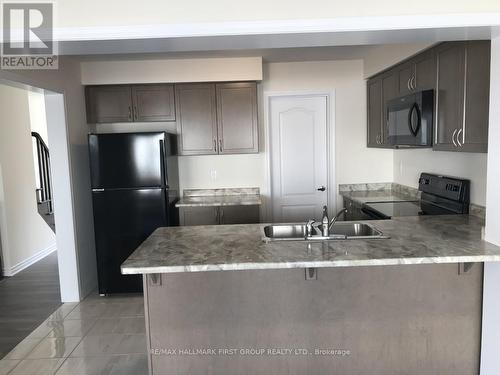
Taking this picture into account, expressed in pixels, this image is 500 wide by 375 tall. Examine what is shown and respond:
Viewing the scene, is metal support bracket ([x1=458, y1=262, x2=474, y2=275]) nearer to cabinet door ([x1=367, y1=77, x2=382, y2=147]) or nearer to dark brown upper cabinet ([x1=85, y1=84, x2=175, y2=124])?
cabinet door ([x1=367, y1=77, x2=382, y2=147])

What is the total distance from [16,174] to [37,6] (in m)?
3.86

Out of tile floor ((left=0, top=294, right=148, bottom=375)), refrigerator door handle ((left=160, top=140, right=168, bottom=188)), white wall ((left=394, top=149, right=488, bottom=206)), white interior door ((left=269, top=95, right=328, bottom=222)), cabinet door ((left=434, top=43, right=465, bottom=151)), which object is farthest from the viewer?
white interior door ((left=269, top=95, right=328, bottom=222))

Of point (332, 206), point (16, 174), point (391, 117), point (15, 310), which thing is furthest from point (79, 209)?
point (391, 117)

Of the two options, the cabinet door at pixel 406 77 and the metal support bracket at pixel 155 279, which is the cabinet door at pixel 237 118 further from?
the metal support bracket at pixel 155 279

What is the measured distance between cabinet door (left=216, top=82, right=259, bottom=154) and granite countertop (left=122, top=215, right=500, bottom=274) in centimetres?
176

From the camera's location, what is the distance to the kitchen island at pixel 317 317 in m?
2.18

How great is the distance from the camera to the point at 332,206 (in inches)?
182

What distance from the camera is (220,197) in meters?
4.41

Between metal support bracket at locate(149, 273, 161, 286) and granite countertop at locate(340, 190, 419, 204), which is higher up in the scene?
granite countertop at locate(340, 190, 419, 204)

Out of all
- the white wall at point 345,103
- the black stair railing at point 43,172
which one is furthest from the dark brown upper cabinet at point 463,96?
the black stair railing at point 43,172

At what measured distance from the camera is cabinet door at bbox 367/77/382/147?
3.98 meters

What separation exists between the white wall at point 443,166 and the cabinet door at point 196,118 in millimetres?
2045

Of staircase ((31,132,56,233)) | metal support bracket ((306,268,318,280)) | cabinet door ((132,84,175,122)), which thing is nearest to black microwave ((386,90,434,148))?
metal support bracket ((306,268,318,280))

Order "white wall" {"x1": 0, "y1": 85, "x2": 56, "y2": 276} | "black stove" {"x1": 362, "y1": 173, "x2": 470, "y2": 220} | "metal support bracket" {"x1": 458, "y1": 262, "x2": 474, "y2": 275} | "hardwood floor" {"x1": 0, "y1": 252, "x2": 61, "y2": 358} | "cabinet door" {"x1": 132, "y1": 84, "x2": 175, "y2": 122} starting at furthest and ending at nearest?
"white wall" {"x1": 0, "y1": 85, "x2": 56, "y2": 276}
"cabinet door" {"x1": 132, "y1": 84, "x2": 175, "y2": 122}
"hardwood floor" {"x1": 0, "y1": 252, "x2": 61, "y2": 358}
"black stove" {"x1": 362, "y1": 173, "x2": 470, "y2": 220}
"metal support bracket" {"x1": 458, "y1": 262, "x2": 474, "y2": 275}
